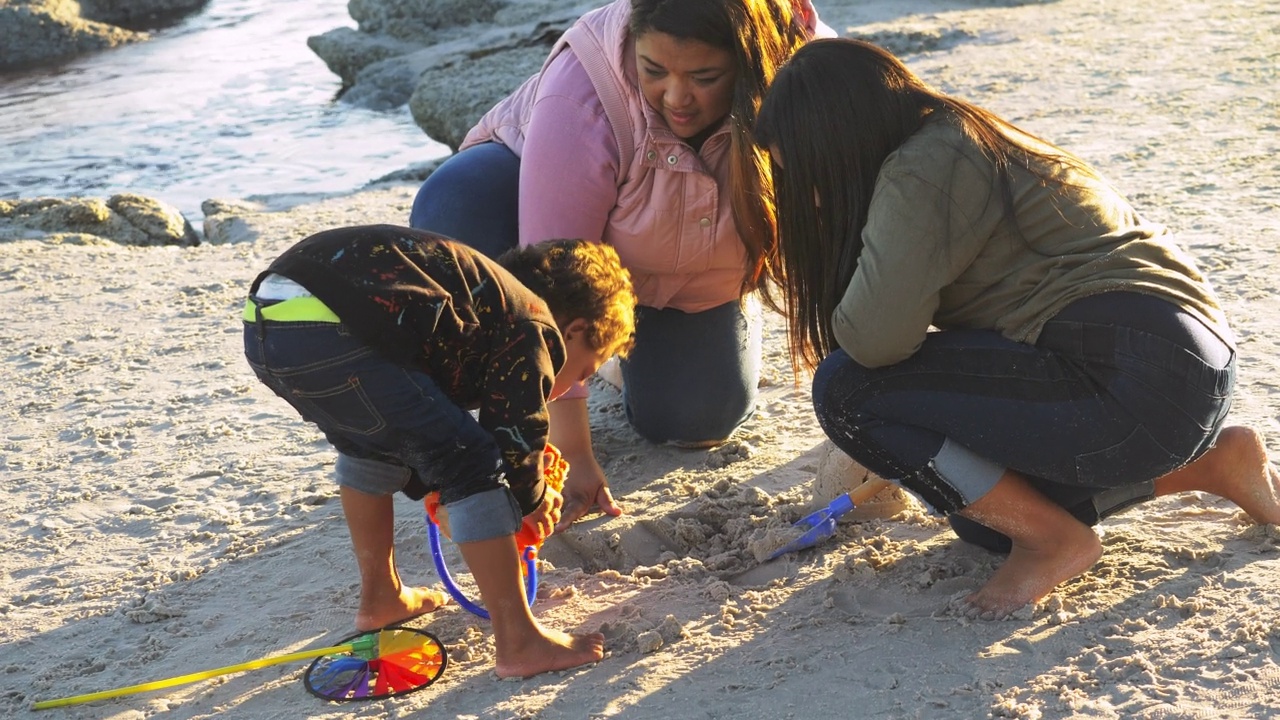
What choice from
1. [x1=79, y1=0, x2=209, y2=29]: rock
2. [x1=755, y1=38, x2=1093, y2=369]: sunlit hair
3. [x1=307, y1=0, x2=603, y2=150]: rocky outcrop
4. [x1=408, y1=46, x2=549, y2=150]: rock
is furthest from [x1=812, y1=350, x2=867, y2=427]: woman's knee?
[x1=79, y1=0, x2=209, y2=29]: rock

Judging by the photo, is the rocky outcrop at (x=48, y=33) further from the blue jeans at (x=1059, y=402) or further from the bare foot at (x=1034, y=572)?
the bare foot at (x=1034, y=572)

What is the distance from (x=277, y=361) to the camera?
2305 millimetres

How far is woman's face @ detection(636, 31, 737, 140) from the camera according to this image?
280cm

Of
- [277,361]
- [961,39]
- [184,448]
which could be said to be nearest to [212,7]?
[961,39]

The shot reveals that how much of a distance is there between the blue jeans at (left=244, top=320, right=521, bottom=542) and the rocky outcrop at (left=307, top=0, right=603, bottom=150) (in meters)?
6.37

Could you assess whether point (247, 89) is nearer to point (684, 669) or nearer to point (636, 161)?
point (636, 161)

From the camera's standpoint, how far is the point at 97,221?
21.0ft

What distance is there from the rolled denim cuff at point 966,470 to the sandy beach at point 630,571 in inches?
9.9

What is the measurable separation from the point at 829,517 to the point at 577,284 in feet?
2.71

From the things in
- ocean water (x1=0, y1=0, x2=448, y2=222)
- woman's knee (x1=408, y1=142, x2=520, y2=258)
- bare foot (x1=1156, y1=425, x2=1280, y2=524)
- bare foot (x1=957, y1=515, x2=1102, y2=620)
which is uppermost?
woman's knee (x1=408, y1=142, x2=520, y2=258)

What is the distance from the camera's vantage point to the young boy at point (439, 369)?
2275 mm

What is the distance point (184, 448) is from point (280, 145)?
21.1 ft

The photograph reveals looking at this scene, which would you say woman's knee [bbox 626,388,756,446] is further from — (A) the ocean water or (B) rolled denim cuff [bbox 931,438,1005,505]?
(A) the ocean water

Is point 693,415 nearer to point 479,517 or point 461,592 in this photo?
point 461,592
